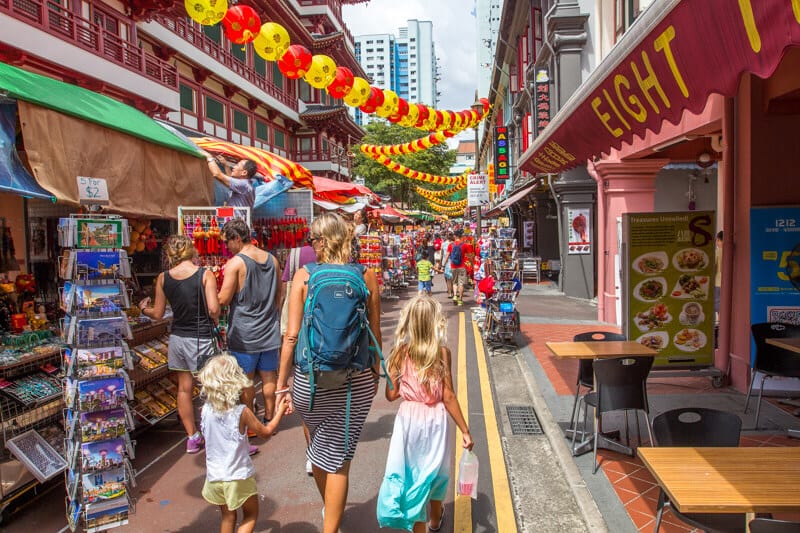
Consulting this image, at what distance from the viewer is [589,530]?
152 inches

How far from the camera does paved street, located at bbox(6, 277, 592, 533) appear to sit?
4059 mm

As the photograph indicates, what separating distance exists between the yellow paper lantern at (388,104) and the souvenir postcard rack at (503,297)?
15.4ft

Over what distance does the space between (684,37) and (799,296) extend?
4.51m

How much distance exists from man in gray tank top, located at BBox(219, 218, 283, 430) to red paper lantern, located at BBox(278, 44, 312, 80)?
5.09m

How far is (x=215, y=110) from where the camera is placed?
22172mm

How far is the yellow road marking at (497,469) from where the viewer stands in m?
4.07

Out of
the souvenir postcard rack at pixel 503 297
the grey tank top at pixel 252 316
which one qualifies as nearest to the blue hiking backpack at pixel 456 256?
the souvenir postcard rack at pixel 503 297

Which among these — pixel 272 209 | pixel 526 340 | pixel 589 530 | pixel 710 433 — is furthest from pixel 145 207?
pixel 526 340

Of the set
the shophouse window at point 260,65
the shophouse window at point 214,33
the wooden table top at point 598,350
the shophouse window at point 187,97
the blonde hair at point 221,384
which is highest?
the shophouse window at point 260,65

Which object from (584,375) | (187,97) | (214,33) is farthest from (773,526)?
(214,33)

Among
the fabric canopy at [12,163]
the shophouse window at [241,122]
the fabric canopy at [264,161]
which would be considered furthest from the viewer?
the shophouse window at [241,122]

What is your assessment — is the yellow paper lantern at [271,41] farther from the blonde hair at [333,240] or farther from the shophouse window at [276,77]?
the shophouse window at [276,77]

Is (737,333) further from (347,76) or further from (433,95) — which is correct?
(433,95)

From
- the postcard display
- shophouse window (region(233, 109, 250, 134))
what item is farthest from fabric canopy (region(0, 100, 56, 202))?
shophouse window (region(233, 109, 250, 134))
